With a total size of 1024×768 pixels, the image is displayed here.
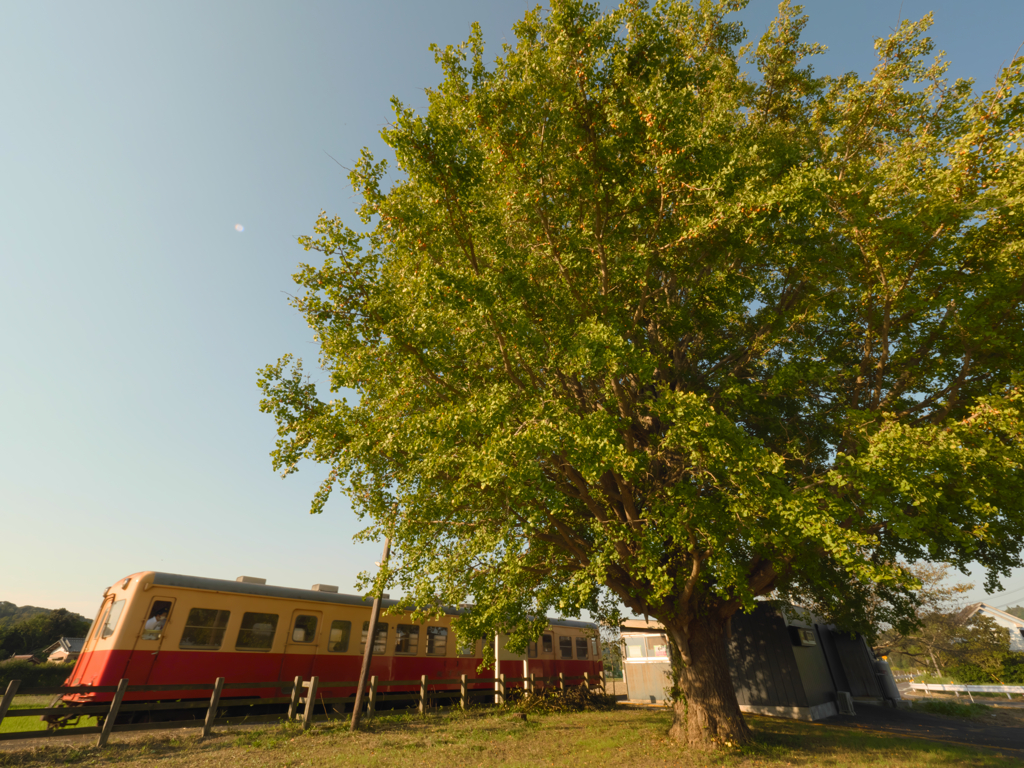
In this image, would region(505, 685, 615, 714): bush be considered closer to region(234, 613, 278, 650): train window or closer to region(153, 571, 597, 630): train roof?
region(153, 571, 597, 630): train roof

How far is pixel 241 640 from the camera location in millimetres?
12984

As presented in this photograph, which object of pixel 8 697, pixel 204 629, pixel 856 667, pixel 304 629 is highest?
pixel 304 629

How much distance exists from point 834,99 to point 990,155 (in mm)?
5696

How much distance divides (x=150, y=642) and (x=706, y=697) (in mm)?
13525

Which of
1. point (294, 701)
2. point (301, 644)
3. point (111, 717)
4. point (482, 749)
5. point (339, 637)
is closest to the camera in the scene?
point (111, 717)

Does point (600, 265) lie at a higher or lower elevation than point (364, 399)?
higher

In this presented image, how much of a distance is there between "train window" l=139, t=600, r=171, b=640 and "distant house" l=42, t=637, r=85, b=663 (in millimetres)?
37095

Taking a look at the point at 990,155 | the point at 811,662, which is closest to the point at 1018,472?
the point at 990,155

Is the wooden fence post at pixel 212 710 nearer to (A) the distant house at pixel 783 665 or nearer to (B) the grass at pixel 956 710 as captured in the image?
(A) the distant house at pixel 783 665

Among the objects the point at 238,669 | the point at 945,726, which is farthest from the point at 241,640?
the point at 945,726

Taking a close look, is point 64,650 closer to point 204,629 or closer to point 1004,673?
point 204,629

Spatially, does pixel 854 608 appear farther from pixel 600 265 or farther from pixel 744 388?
pixel 600 265

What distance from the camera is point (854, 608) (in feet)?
43.7

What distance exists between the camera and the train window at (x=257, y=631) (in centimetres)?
1305
